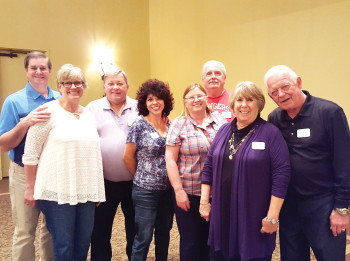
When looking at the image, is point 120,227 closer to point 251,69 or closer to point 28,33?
point 251,69

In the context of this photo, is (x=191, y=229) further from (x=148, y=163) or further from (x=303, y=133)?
(x=303, y=133)

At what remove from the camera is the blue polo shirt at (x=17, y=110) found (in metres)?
2.08

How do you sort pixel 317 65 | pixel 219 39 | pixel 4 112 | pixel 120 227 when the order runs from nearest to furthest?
1. pixel 4 112
2. pixel 120 227
3. pixel 317 65
4. pixel 219 39

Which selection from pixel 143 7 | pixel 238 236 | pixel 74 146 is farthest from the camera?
pixel 143 7

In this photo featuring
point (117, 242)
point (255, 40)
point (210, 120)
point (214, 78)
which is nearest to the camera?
point (210, 120)

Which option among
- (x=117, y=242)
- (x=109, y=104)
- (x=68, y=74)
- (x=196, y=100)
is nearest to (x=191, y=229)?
(x=196, y=100)

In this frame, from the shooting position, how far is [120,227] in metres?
3.46

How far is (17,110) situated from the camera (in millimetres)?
2109

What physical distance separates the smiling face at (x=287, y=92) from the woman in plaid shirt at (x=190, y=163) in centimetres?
46

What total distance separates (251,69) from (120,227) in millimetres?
3267

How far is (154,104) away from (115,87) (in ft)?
1.20

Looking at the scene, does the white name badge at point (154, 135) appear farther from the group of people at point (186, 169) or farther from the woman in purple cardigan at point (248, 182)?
the woman in purple cardigan at point (248, 182)

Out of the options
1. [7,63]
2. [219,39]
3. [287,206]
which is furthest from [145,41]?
[287,206]

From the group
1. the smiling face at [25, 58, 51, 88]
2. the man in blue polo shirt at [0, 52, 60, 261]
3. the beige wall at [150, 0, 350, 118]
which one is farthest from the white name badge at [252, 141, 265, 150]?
the beige wall at [150, 0, 350, 118]
